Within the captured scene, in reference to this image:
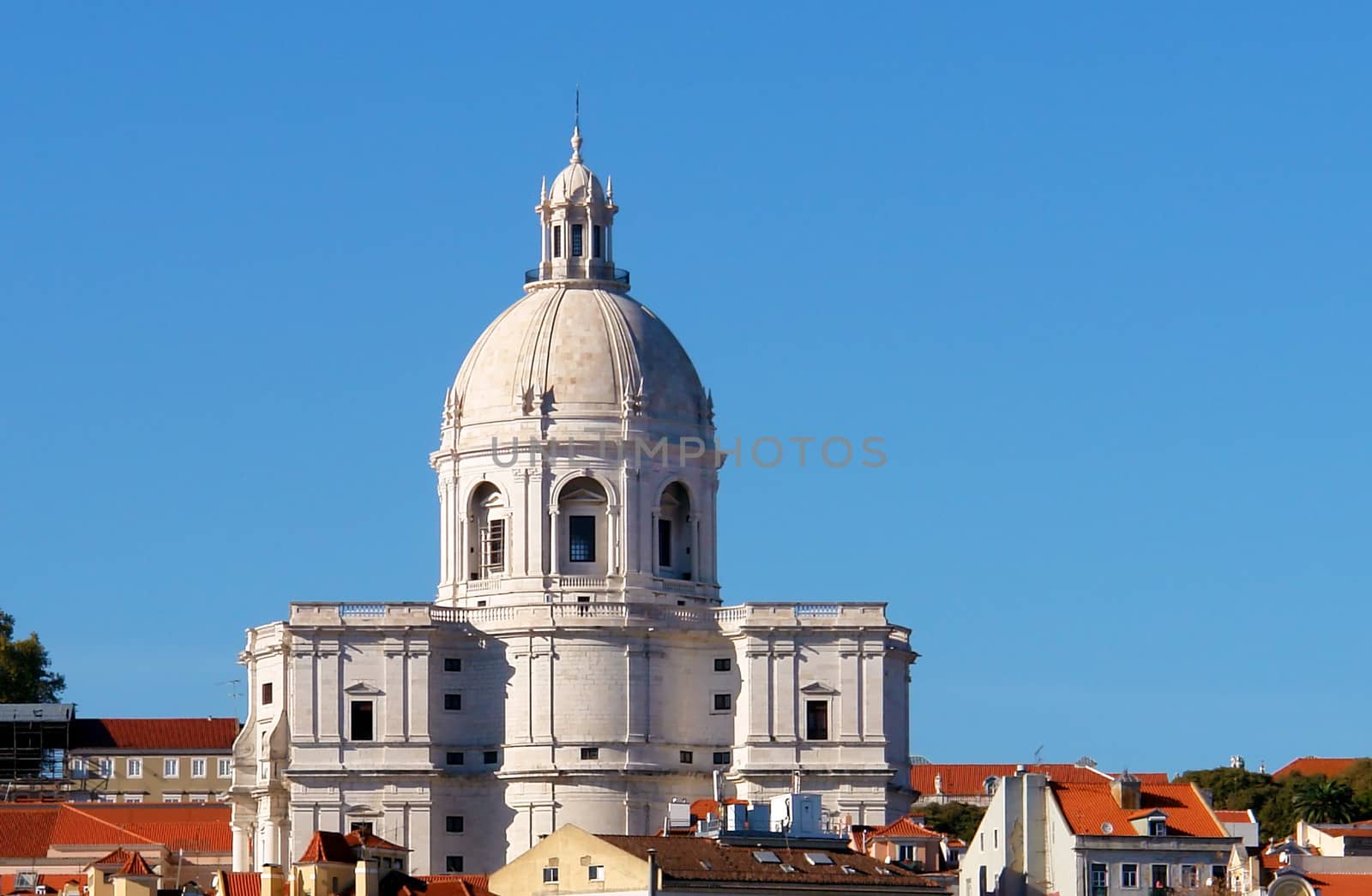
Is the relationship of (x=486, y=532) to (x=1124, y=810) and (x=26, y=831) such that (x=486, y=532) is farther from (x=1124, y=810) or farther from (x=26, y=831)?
(x=1124, y=810)

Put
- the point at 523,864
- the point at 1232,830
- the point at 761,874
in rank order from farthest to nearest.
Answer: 1. the point at 1232,830
2. the point at 523,864
3. the point at 761,874

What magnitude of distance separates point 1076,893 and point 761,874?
34.0 feet

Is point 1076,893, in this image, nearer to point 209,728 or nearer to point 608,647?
point 608,647

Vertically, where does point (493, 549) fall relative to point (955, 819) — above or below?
above

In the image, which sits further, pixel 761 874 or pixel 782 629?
pixel 782 629

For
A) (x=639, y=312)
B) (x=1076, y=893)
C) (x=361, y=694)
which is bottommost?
(x=1076, y=893)

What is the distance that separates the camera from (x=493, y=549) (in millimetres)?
133500

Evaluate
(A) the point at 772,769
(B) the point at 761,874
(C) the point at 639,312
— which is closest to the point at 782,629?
(A) the point at 772,769

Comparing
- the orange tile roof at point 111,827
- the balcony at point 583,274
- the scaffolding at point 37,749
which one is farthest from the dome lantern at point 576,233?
the scaffolding at point 37,749

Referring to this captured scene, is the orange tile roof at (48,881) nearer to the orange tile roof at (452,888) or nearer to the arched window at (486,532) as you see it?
the arched window at (486,532)

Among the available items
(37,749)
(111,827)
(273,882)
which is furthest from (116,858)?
(37,749)

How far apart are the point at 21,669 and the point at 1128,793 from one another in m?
85.5

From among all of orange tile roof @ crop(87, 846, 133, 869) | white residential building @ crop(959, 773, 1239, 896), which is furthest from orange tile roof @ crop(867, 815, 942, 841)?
orange tile roof @ crop(87, 846, 133, 869)

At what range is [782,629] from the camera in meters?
129
